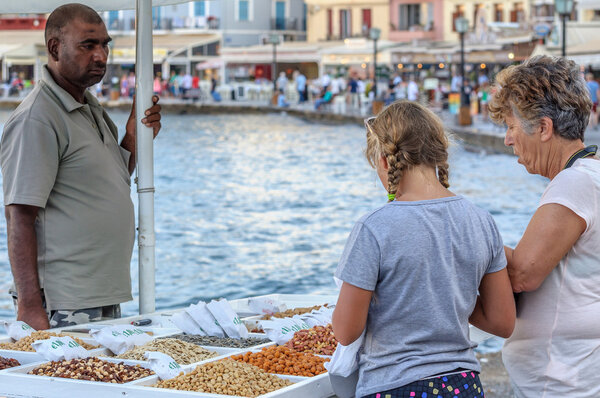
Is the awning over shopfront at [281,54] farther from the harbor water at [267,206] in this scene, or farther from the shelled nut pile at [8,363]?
the shelled nut pile at [8,363]

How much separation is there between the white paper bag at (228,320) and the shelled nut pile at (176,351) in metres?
0.26

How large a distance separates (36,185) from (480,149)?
792 inches

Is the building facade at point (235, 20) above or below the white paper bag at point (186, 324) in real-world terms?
above

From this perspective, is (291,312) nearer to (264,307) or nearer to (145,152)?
(264,307)

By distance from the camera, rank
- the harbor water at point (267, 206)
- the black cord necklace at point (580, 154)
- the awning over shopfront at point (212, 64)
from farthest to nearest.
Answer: the awning over shopfront at point (212, 64), the harbor water at point (267, 206), the black cord necklace at point (580, 154)

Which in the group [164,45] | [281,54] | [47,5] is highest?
[164,45]

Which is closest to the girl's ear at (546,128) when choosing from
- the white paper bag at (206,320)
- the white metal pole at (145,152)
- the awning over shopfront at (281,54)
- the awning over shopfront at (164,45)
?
the white paper bag at (206,320)

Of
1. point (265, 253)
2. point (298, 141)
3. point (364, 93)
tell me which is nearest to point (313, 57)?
point (364, 93)

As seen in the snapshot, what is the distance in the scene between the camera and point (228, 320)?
11.3ft

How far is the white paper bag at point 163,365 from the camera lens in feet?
9.21

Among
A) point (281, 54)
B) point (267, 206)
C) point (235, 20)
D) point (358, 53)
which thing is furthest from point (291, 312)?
point (235, 20)

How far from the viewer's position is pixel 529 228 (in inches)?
93.1

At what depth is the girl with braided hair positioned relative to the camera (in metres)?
2.18

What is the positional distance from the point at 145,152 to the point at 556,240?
1945mm
